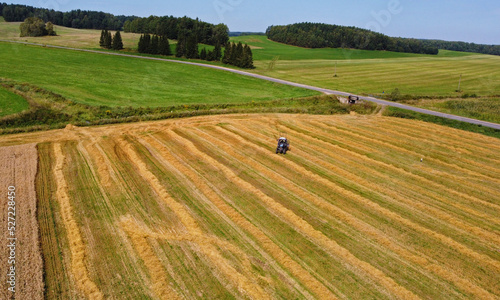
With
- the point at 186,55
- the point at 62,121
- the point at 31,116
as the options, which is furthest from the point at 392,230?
the point at 186,55

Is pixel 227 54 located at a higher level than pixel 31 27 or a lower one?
lower

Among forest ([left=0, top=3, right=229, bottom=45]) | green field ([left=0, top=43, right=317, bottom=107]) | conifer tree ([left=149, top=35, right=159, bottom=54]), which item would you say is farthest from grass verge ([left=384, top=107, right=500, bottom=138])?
conifer tree ([left=149, top=35, right=159, bottom=54])

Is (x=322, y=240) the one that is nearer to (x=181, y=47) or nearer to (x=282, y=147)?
(x=282, y=147)

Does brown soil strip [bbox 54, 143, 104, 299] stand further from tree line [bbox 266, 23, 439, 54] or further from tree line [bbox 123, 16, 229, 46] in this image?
tree line [bbox 266, 23, 439, 54]

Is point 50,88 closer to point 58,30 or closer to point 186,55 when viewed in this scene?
point 186,55

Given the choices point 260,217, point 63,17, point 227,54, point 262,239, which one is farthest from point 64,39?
point 262,239

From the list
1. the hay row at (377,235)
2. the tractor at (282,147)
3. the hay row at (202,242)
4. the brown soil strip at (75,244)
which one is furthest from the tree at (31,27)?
the tractor at (282,147)
